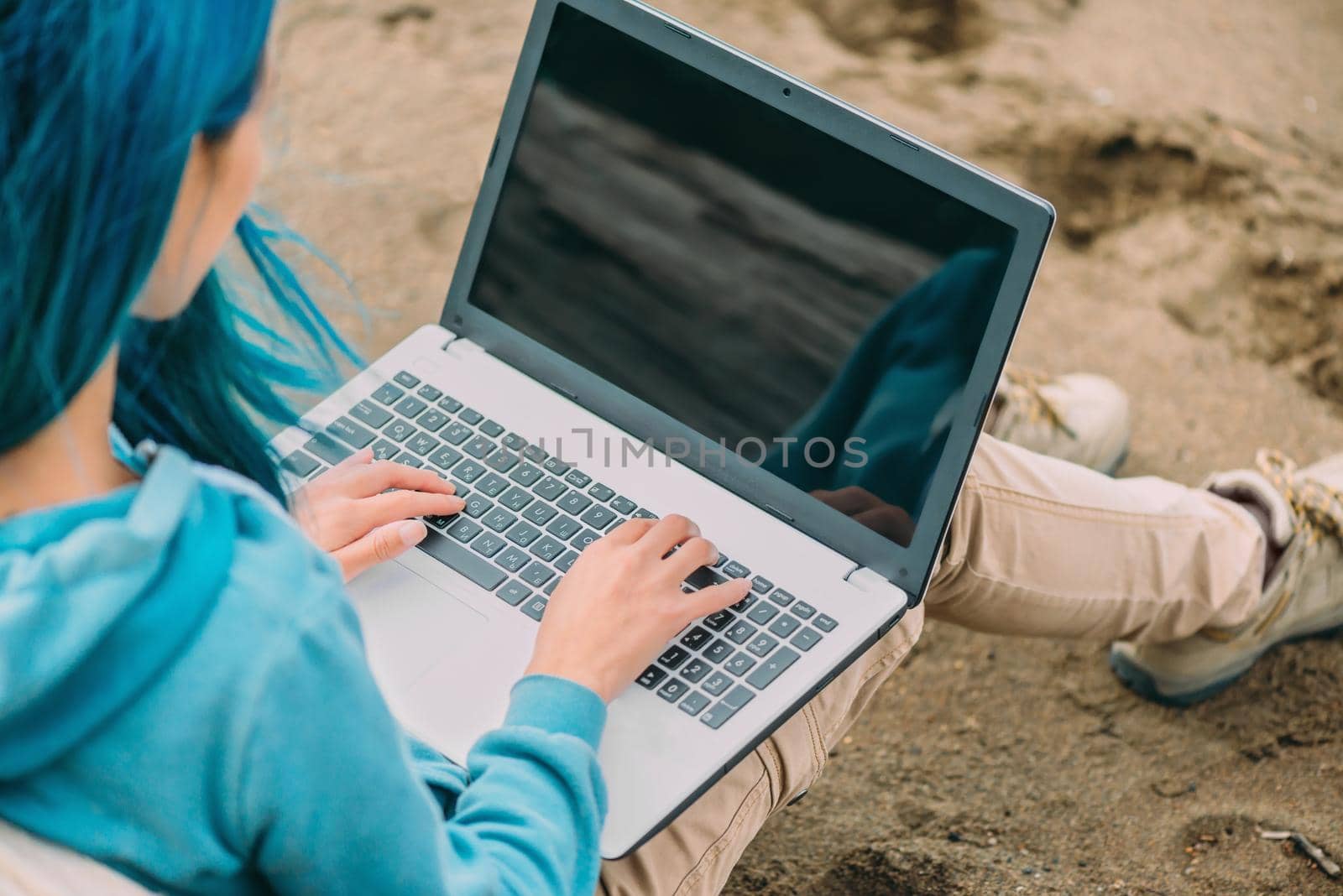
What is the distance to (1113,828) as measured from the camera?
1395 millimetres

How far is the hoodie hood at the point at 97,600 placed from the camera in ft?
1.85

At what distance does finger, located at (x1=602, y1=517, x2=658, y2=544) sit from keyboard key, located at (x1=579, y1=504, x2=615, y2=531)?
0.06 m

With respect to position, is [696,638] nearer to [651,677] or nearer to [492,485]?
[651,677]

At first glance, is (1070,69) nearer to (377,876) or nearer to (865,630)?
(865,630)

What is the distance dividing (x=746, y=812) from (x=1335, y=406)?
1.29m

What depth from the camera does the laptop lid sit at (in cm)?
99

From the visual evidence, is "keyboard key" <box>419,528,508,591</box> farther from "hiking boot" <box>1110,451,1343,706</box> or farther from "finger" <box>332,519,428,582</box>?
"hiking boot" <box>1110,451,1343,706</box>

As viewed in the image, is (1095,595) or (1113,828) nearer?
(1095,595)

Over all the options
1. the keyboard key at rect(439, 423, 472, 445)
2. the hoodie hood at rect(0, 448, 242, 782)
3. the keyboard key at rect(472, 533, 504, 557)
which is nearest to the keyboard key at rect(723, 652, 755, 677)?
the keyboard key at rect(472, 533, 504, 557)

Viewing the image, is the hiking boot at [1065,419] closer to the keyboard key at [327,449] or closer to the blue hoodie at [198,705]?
the keyboard key at [327,449]

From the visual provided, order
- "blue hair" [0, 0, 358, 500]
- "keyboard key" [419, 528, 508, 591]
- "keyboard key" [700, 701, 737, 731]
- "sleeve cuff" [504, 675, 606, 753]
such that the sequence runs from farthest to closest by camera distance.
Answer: "keyboard key" [419, 528, 508, 591], "keyboard key" [700, 701, 737, 731], "sleeve cuff" [504, 675, 606, 753], "blue hair" [0, 0, 358, 500]

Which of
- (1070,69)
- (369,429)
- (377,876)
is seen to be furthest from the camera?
(1070,69)

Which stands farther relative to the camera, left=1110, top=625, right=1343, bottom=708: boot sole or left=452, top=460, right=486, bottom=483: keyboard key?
left=1110, top=625, right=1343, bottom=708: boot sole

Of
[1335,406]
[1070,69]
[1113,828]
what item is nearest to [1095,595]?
[1113,828]
